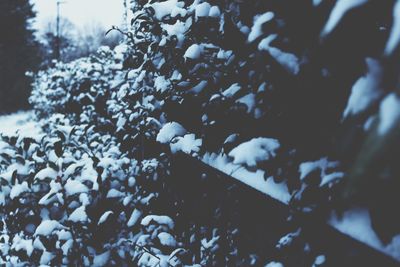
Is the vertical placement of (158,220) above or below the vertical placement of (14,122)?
above

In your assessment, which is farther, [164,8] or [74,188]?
[74,188]

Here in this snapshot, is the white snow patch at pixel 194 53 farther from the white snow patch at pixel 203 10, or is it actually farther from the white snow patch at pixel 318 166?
the white snow patch at pixel 318 166

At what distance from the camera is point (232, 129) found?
2.35m

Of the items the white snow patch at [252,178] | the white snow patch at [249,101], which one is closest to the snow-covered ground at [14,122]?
the white snow patch at [252,178]

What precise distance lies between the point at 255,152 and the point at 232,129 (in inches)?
23.1

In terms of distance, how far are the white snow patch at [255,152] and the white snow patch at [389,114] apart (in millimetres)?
881

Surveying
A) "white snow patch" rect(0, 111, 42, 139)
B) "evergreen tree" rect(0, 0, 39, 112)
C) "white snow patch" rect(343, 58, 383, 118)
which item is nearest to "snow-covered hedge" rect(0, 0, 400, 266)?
"white snow patch" rect(343, 58, 383, 118)

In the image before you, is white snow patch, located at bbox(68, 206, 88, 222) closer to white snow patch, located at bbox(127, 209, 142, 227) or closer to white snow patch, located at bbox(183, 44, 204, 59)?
white snow patch, located at bbox(127, 209, 142, 227)

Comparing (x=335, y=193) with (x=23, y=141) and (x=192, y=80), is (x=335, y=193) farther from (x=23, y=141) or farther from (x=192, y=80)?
(x=23, y=141)

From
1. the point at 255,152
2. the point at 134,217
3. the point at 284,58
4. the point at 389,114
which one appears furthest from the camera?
Answer: the point at 134,217

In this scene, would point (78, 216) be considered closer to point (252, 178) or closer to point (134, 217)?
point (134, 217)

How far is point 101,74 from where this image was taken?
8.99 m

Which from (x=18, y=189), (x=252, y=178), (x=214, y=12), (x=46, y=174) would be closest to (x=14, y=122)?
(x=18, y=189)

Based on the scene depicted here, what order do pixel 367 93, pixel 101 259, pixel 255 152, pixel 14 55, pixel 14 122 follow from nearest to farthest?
pixel 367 93 < pixel 255 152 < pixel 101 259 < pixel 14 122 < pixel 14 55
